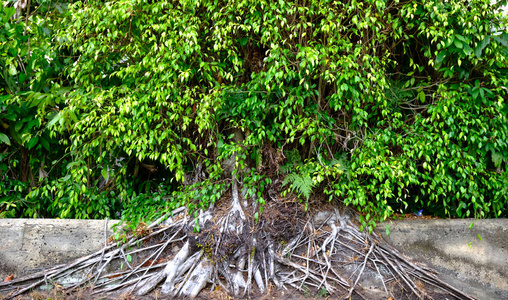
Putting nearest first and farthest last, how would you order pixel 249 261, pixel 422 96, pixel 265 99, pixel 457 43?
pixel 457 43 < pixel 249 261 < pixel 265 99 < pixel 422 96

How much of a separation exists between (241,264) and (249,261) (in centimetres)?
10

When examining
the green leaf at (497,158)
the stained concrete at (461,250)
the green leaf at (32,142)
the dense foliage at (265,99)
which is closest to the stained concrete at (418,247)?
the stained concrete at (461,250)

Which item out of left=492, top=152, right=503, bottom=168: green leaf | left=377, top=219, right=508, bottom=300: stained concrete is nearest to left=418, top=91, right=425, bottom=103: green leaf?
left=492, top=152, right=503, bottom=168: green leaf

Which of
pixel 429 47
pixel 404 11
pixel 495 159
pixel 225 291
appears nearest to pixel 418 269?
pixel 495 159

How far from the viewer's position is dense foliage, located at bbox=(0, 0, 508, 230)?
12.9 feet

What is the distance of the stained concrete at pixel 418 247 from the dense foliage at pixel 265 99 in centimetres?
32

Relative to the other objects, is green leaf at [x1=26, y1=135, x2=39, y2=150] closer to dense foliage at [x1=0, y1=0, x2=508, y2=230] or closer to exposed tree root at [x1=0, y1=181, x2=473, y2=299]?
dense foliage at [x1=0, y1=0, x2=508, y2=230]

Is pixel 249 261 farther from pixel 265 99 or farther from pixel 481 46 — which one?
pixel 481 46

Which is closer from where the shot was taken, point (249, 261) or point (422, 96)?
point (249, 261)

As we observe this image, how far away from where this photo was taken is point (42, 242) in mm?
4270

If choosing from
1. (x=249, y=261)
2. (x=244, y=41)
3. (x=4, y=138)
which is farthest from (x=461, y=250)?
(x=4, y=138)

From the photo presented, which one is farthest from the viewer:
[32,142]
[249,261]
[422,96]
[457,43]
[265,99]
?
[32,142]

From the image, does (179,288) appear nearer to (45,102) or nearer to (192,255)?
(192,255)

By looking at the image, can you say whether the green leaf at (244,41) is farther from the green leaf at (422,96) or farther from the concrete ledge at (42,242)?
the concrete ledge at (42,242)
